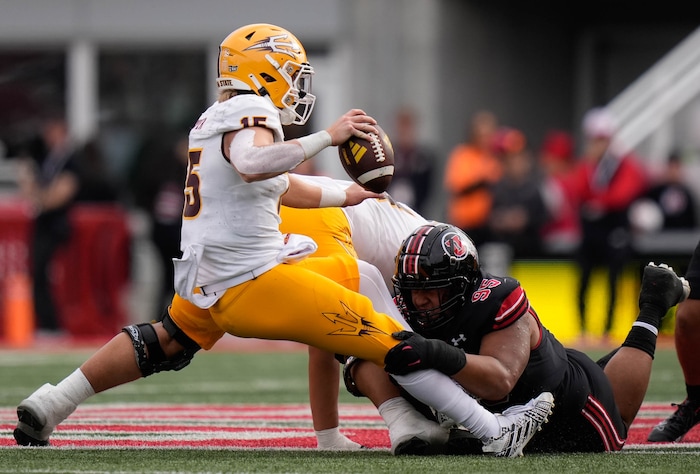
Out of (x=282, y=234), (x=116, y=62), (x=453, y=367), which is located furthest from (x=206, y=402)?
(x=116, y=62)

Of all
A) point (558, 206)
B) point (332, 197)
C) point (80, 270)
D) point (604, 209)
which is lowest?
point (80, 270)

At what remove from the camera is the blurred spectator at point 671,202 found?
1277cm

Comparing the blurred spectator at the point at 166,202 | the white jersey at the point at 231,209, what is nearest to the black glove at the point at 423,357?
the white jersey at the point at 231,209

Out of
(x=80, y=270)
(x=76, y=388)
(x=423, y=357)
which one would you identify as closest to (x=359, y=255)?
(x=423, y=357)

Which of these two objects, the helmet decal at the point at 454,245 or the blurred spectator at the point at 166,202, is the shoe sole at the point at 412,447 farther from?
the blurred spectator at the point at 166,202

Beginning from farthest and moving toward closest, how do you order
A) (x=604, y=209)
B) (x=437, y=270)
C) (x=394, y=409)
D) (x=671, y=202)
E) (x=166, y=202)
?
(x=671, y=202) < (x=166, y=202) < (x=604, y=209) < (x=394, y=409) < (x=437, y=270)

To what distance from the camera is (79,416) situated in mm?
6227

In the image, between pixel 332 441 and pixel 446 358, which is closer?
pixel 446 358

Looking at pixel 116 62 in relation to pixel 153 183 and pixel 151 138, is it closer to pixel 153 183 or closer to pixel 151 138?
pixel 151 138

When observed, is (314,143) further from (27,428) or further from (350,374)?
(27,428)

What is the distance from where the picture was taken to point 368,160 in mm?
4770

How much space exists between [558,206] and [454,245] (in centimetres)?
864

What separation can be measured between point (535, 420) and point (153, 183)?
8494 mm

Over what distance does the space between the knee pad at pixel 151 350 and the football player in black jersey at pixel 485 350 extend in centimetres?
60
